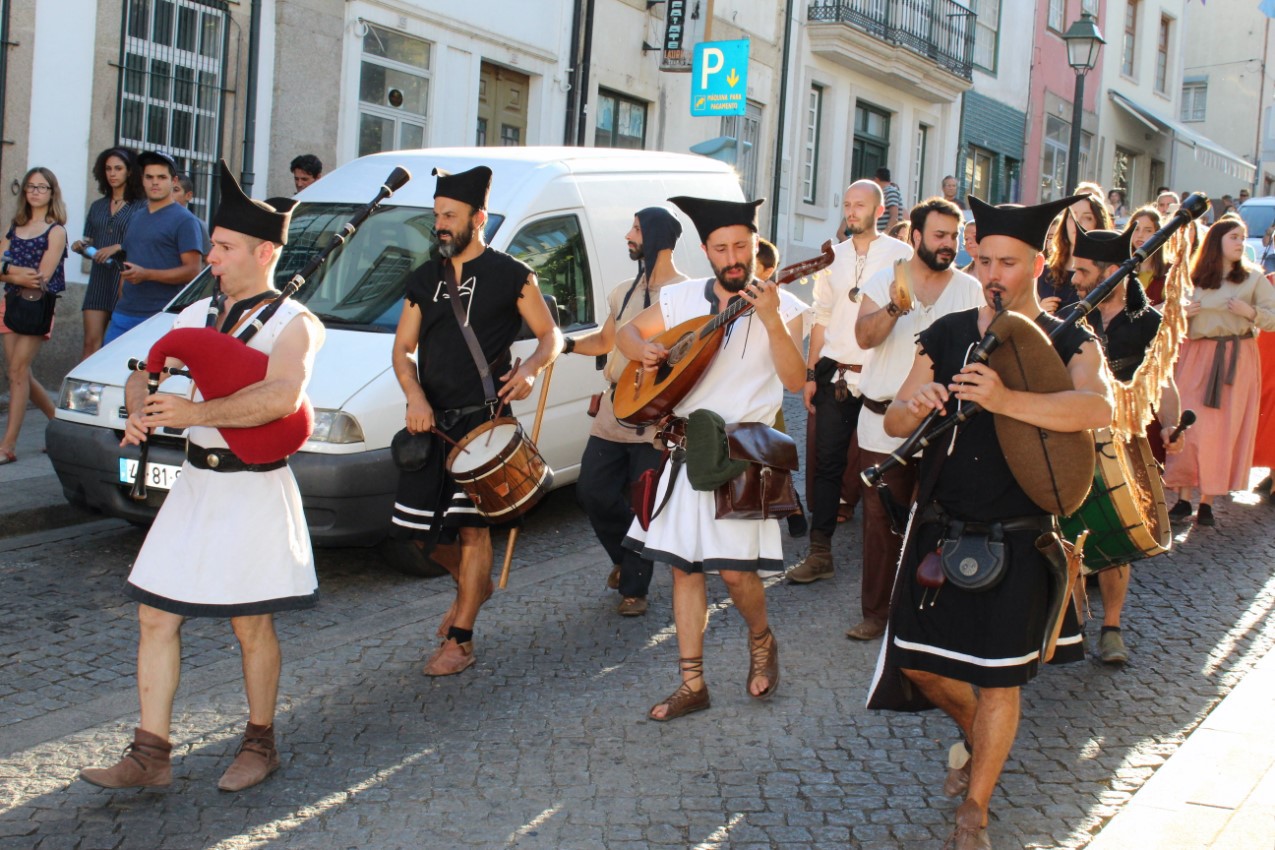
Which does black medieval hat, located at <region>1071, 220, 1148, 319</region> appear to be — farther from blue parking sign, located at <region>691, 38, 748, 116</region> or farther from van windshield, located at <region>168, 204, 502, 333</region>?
blue parking sign, located at <region>691, 38, 748, 116</region>

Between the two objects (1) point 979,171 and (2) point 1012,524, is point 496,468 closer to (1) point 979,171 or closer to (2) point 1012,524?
(2) point 1012,524

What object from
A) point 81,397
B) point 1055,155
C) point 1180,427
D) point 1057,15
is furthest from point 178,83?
point 1055,155

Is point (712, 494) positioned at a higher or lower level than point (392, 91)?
lower

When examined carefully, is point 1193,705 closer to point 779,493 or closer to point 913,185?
point 779,493

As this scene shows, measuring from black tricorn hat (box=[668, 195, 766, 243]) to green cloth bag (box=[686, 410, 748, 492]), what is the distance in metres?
0.65

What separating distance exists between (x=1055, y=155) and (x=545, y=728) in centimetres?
3014

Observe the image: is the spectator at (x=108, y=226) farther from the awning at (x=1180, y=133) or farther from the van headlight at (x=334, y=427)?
the awning at (x=1180, y=133)

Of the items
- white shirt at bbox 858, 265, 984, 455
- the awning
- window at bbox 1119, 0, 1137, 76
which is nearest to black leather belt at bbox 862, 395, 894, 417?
white shirt at bbox 858, 265, 984, 455

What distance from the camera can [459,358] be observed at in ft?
18.1

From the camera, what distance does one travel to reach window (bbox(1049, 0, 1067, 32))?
31.3 metres

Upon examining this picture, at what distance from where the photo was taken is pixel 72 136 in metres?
11.7

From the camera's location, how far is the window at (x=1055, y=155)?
3197cm

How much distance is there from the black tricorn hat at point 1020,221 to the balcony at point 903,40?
1948 cm

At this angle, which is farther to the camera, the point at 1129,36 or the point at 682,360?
the point at 1129,36
